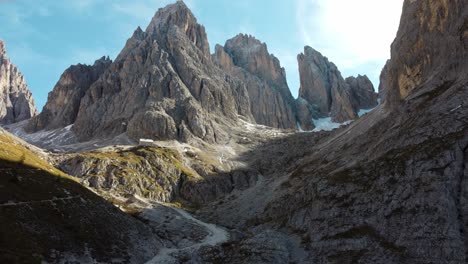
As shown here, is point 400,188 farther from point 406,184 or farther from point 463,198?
point 463,198

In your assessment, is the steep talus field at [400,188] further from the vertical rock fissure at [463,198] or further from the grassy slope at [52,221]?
the grassy slope at [52,221]

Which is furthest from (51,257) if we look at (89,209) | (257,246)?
(257,246)

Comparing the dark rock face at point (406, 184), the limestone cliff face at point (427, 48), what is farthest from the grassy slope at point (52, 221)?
the limestone cliff face at point (427, 48)

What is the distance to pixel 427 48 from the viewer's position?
11506 cm

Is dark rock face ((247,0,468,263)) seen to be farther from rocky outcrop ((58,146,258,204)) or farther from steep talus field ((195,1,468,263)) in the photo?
rocky outcrop ((58,146,258,204))

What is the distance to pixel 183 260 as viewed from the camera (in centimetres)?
6906

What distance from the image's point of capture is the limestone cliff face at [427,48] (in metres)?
96.6

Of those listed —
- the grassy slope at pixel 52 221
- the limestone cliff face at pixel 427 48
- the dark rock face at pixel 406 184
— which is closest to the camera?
the grassy slope at pixel 52 221

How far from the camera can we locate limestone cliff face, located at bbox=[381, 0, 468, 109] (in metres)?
96.6

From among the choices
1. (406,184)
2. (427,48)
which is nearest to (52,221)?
(406,184)

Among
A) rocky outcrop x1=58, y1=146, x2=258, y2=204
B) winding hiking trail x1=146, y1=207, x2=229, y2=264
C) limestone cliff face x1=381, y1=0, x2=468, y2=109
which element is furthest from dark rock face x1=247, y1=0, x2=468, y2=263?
rocky outcrop x1=58, y1=146, x2=258, y2=204

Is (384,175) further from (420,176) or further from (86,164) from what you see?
(86,164)

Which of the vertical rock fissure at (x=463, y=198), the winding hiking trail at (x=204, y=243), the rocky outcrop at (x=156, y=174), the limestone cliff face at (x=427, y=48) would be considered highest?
the limestone cliff face at (x=427, y=48)

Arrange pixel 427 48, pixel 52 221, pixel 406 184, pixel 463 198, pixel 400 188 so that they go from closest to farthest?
pixel 463 198, pixel 52 221, pixel 406 184, pixel 400 188, pixel 427 48
